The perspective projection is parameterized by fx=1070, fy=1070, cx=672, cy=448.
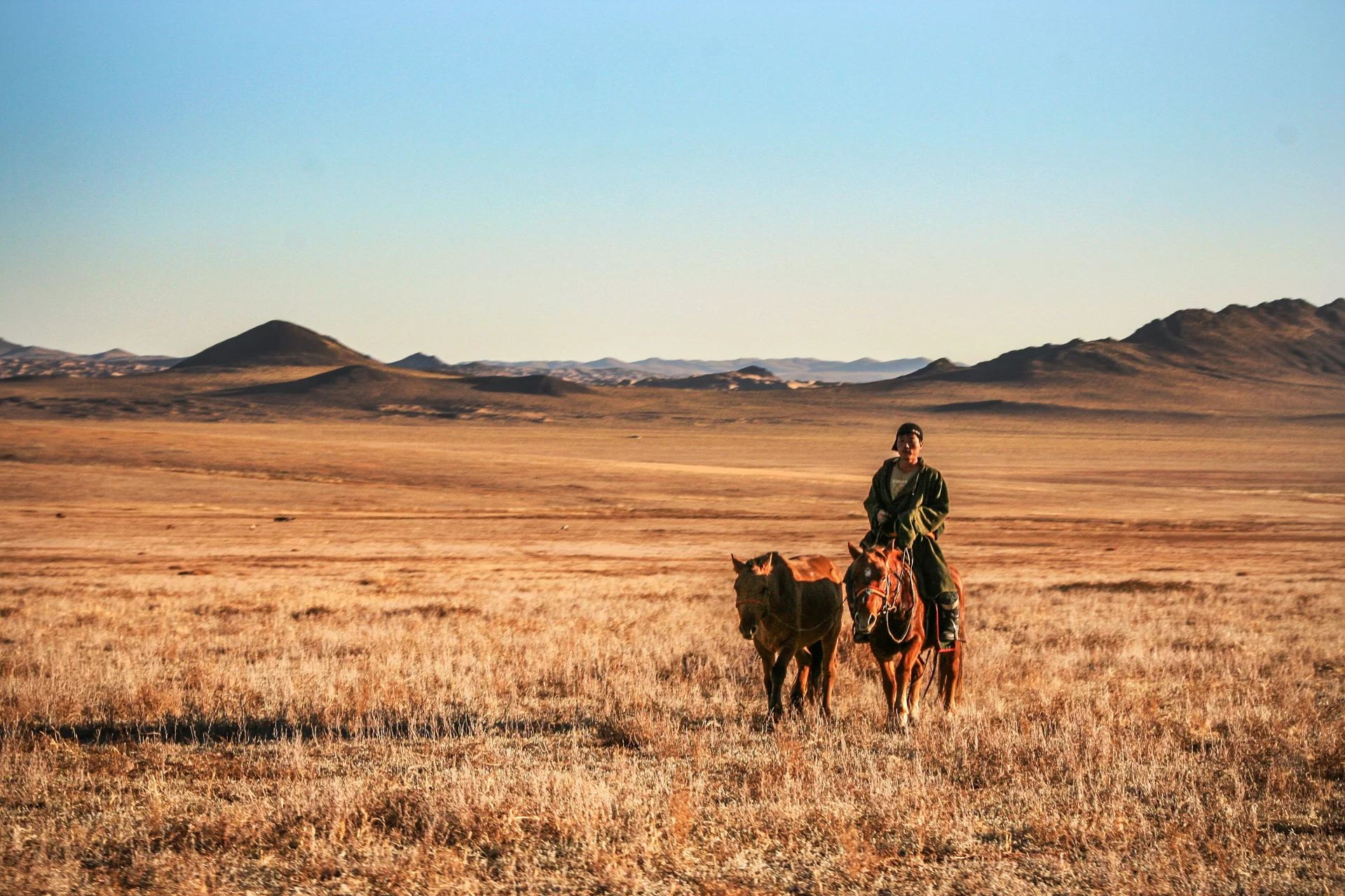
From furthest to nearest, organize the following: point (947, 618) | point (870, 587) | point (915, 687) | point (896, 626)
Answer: point (915, 687) < point (947, 618) < point (896, 626) < point (870, 587)

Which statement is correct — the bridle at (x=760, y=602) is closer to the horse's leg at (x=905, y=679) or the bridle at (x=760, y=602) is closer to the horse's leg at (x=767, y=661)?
the horse's leg at (x=767, y=661)

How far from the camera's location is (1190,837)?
5.43 metres

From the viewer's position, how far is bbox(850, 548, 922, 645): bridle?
748cm

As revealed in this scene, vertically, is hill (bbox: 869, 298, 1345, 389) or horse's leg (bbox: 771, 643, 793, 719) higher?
hill (bbox: 869, 298, 1345, 389)

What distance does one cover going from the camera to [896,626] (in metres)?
7.86

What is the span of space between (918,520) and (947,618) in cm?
86

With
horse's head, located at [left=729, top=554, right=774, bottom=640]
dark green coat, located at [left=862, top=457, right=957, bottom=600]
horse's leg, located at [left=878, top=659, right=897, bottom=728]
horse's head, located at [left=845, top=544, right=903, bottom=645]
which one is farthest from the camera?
horse's leg, located at [left=878, top=659, right=897, bottom=728]

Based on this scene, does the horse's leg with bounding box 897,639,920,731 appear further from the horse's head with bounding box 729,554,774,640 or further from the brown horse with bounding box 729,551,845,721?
the horse's head with bounding box 729,554,774,640

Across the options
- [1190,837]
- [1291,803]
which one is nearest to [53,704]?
[1190,837]

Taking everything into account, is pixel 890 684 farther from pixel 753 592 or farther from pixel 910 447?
pixel 910 447

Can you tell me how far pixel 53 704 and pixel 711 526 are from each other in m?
25.5

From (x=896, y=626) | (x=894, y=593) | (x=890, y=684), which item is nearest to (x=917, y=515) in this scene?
(x=894, y=593)

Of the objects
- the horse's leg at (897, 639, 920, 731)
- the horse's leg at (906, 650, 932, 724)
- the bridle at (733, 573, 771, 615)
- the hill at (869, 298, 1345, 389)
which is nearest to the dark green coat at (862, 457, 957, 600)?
the horse's leg at (897, 639, 920, 731)

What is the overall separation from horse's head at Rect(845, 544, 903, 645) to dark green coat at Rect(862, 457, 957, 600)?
0.88 feet
